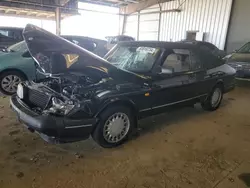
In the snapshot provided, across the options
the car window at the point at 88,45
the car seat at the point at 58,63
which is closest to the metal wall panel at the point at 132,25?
the car window at the point at 88,45

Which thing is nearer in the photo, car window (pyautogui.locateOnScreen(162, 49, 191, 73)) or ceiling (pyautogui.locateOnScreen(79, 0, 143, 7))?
car window (pyautogui.locateOnScreen(162, 49, 191, 73))

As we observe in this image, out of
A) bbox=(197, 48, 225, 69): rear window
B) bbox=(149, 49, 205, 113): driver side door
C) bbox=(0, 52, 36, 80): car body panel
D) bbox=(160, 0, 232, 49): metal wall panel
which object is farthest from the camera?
bbox=(160, 0, 232, 49): metal wall panel

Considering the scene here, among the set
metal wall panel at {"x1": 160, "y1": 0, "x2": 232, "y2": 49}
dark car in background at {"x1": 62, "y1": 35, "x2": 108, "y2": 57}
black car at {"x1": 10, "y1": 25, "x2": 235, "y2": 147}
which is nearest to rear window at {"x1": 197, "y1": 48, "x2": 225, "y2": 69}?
black car at {"x1": 10, "y1": 25, "x2": 235, "y2": 147}

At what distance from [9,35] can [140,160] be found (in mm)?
6685

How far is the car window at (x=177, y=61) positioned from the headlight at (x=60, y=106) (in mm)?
1586

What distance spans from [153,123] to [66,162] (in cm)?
185

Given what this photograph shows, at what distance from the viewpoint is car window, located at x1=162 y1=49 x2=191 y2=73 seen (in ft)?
A: 10.9

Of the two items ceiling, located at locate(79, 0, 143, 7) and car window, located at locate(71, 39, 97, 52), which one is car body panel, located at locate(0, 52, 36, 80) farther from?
ceiling, located at locate(79, 0, 143, 7)

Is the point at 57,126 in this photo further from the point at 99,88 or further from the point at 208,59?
the point at 208,59

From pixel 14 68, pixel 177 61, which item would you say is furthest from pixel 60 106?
pixel 14 68

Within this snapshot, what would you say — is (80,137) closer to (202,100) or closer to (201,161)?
(201,161)

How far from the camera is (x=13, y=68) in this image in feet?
16.5

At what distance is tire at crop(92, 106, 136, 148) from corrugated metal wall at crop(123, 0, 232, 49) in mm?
10386

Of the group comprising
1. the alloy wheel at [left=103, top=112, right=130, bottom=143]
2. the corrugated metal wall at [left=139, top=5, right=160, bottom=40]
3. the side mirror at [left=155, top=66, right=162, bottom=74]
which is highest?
the corrugated metal wall at [left=139, top=5, right=160, bottom=40]
